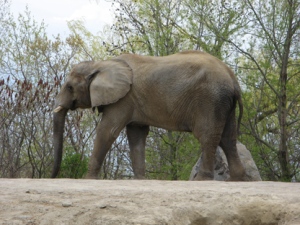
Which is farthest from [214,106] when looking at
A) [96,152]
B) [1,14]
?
[1,14]

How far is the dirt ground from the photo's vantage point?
5.37 meters

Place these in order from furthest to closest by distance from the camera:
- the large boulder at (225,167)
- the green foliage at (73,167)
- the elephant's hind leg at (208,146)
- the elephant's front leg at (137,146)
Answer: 1. the green foliage at (73,167)
2. the large boulder at (225,167)
3. the elephant's front leg at (137,146)
4. the elephant's hind leg at (208,146)

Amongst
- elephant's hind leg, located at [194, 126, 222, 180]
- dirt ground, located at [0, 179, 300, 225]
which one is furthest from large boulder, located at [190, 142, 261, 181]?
dirt ground, located at [0, 179, 300, 225]

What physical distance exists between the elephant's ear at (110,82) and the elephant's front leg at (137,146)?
78 centimetres

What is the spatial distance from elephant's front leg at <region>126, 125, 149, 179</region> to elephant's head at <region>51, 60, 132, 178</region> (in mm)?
814

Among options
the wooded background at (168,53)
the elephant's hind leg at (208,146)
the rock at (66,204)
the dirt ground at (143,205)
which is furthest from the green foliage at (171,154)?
the rock at (66,204)

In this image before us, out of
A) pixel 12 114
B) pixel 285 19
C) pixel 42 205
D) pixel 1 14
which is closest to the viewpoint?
pixel 42 205

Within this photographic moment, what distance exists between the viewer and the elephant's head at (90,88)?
10172 mm

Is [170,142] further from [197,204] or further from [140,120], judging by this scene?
[197,204]

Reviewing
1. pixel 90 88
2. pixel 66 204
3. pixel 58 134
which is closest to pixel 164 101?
pixel 90 88

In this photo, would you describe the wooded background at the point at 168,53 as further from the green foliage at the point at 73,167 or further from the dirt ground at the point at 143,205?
the dirt ground at the point at 143,205

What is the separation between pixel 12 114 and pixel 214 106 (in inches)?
301

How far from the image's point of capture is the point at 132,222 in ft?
17.3

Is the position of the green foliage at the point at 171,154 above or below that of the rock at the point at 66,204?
above
